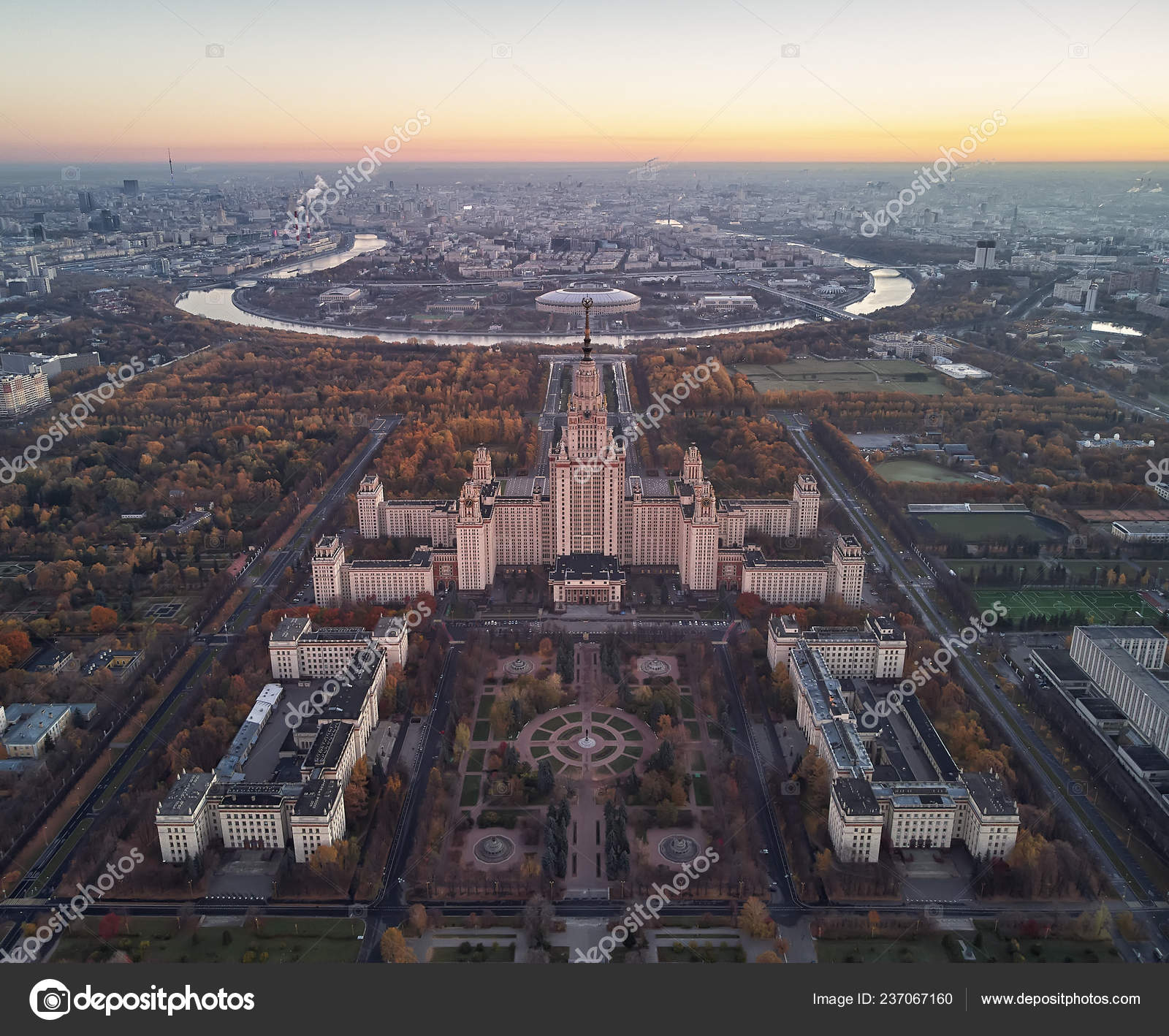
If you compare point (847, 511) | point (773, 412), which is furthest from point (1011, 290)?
point (847, 511)

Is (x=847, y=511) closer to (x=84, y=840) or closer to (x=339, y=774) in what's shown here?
(x=339, y=774)

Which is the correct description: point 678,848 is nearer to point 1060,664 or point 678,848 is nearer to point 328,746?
point 328,746
